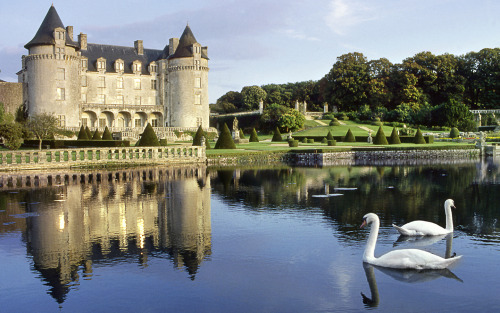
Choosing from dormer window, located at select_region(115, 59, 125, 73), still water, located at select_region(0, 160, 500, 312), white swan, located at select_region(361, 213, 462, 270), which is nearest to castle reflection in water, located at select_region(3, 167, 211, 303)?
still water, located at select_region(0, 160, 500, 312)

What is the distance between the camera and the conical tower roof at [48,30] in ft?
170

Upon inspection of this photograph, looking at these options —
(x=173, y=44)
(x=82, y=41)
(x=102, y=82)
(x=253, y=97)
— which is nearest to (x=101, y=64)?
(x=102, y=82)

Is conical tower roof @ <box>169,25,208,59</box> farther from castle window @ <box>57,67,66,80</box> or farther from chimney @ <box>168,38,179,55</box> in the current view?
castle window @ <box>57,67,66,80</box>

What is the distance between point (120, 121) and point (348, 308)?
186 ft

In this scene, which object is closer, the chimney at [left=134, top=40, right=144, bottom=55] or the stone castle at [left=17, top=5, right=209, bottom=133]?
the stone castle at [left=17, top=5, right=209, bottom=133]

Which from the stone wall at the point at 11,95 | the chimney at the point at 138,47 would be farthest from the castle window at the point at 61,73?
the chimney at the point at 138,47

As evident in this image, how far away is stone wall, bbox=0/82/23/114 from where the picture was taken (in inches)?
2110

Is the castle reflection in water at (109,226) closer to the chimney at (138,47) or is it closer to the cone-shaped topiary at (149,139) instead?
the cone-shaped topiary at (149,139)

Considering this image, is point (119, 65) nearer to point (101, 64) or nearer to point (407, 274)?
point (101, 64)

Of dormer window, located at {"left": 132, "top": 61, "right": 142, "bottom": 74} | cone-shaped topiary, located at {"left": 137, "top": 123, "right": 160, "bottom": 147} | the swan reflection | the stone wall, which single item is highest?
dormer window, located at {"left": 132, "top": 61, "right": 142, "bottom": 74}

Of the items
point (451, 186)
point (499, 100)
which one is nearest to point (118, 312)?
point (451, 186)

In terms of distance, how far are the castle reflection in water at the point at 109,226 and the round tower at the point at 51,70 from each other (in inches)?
1480

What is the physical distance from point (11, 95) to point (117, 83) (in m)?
11.9

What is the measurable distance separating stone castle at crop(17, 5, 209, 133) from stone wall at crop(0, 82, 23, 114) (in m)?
0.65
